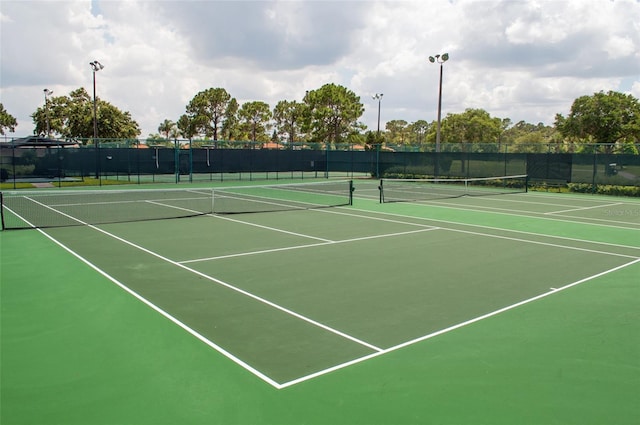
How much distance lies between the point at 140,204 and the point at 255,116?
59714 mm

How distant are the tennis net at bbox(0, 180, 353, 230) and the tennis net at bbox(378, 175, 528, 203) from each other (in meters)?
2.66

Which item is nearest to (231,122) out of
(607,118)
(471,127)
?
(471,127)

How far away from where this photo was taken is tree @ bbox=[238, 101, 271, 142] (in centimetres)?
7725

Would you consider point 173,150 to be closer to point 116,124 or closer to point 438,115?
point 438,115

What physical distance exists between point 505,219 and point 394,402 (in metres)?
13.5

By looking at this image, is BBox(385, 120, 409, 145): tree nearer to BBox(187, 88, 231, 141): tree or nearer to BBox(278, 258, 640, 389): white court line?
BBox(187, 88, 231, 141): tree

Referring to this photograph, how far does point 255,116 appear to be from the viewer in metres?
78.3

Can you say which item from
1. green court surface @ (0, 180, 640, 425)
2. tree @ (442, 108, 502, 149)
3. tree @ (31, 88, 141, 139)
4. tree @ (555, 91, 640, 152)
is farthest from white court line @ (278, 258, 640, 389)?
tree @ (442, 108, 502, 149)

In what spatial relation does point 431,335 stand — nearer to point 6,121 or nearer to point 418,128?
point 6,121

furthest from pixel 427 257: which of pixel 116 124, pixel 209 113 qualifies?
pixel 209 113

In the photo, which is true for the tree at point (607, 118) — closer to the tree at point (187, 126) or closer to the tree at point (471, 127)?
the tree at point (471, 127)

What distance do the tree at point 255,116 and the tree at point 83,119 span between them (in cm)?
1621

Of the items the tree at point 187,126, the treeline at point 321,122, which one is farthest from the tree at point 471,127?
the tree at point 187,126

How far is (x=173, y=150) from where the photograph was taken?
1375 inches
